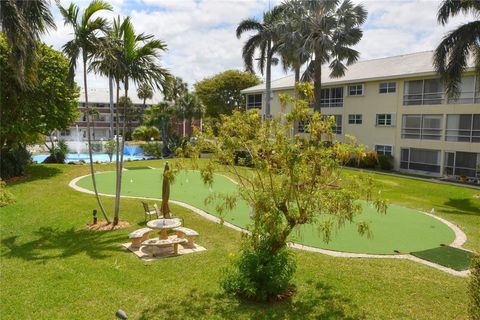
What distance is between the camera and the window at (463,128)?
93.3 ft

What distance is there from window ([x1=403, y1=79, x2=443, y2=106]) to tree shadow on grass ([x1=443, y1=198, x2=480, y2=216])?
1140 centimetres

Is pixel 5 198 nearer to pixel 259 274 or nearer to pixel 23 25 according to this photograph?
pixel 23 25

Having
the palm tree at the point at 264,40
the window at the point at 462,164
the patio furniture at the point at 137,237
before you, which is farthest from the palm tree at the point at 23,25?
the window at the point at 462,164

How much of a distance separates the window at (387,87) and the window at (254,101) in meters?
15.1

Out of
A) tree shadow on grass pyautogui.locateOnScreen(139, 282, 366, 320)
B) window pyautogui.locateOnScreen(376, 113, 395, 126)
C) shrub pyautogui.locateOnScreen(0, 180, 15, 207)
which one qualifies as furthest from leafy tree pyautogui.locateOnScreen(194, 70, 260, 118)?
tree shadow on grass pyautogui.locateOnScreen(139, 282, 366, 320)

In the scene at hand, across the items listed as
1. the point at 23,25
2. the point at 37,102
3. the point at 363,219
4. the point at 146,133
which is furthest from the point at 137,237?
the point at 146,133

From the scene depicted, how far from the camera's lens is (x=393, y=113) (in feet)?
110

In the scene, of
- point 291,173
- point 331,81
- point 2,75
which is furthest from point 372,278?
point 331,81

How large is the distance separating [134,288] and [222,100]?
5357 cm

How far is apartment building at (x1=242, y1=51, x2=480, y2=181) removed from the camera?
1142 inches

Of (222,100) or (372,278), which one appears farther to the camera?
(222,100)

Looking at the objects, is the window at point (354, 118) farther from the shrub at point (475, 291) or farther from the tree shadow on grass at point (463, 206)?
the shrub at point (475, 291)

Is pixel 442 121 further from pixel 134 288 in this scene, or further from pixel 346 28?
pixel 134 288

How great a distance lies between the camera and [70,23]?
1255cm
